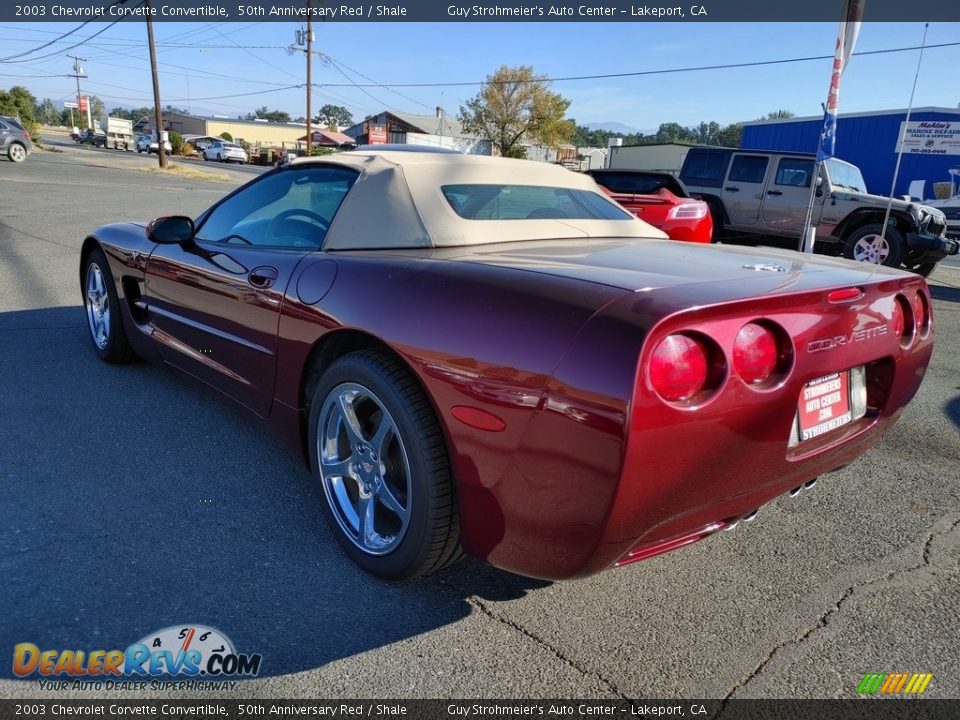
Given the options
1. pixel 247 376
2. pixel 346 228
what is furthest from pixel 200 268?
pixel 346 228

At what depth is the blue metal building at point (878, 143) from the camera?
26405mm

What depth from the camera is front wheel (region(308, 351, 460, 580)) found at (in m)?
2.00

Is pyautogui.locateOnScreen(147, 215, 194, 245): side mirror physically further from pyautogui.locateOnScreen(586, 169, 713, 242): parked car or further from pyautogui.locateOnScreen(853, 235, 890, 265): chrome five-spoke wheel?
pyautogui.locateOnScreen(853, 235, 890, 265): chrome five-spoke wheel

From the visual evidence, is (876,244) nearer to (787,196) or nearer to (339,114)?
(787,196)

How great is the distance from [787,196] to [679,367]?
1007 centimetres

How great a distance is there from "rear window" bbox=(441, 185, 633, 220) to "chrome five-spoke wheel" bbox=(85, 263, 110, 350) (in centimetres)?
263

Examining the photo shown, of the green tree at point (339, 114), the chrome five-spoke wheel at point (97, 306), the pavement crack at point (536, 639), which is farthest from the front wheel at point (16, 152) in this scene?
the green tree at point (339, 114)

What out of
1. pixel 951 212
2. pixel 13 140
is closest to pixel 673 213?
pixel 951 212

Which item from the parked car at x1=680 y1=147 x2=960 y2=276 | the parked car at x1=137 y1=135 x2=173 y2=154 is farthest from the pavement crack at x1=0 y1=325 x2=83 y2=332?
the parked car at x1=137 y1=135 x2=173 y2=154

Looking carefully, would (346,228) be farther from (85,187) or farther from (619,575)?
(85,187)

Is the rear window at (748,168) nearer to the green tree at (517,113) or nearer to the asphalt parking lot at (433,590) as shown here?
the asphalt parking lot at (433,590)

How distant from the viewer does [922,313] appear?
2.42 m

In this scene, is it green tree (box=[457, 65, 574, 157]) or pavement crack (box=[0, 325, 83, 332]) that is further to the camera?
green tree (box=[457, 65, 574, 157])

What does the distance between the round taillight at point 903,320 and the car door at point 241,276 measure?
6.69ft
